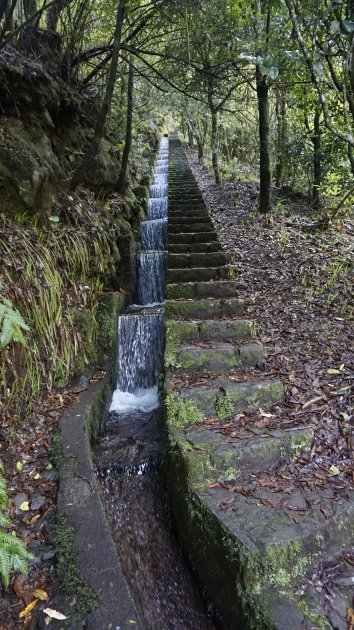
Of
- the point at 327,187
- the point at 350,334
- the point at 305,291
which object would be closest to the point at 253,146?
the point at 327,187

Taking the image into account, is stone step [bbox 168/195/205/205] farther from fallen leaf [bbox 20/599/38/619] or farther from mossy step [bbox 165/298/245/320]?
fallen leaf [bbox 20/599/38/619]

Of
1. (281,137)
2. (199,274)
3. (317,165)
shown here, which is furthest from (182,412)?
(281,137)

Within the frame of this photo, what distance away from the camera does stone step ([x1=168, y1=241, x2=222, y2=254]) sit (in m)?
6.24

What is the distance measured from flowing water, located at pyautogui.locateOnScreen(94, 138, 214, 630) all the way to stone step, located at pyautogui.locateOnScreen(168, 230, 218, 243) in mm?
1173

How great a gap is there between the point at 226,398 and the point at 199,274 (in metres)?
2.46

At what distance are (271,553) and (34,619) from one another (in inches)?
55.4

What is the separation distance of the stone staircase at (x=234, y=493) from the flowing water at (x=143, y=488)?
17 cm

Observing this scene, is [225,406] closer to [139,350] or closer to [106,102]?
[139,350]

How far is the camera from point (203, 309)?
16.2ft

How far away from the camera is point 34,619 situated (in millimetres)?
2164

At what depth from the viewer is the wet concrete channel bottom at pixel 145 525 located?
2.62 metres

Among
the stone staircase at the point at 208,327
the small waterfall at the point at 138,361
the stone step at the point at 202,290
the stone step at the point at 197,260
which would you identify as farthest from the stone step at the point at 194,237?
the small waterfall at the point at 138,361

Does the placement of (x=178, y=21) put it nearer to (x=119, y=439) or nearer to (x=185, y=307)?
(x=185, y=307)

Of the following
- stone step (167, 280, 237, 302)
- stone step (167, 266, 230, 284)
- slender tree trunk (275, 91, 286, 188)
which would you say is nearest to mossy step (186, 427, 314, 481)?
stone step (167, 280, 237, 302)
